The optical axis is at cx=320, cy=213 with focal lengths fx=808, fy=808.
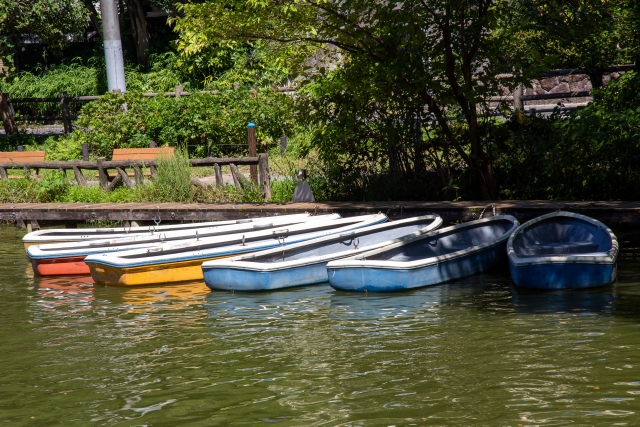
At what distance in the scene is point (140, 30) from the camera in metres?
32.9

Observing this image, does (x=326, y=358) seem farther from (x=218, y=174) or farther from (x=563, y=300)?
(x=218, y=174)

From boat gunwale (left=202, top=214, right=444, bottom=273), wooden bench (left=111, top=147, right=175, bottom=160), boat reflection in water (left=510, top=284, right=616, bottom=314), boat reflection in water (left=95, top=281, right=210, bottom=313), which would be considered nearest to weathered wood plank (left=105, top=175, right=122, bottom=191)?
wooden bench (left=111, top=147, right=175, bottom=160)

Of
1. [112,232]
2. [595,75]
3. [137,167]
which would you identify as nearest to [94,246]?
[112,232]

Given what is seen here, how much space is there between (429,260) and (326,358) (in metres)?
3.38

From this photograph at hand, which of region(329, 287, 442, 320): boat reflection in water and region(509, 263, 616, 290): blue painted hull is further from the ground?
region(509, 263, 616, 290): blue painted hull

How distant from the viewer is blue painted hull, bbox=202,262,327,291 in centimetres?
1054

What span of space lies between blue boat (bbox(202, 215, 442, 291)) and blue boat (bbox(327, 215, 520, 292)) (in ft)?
0.72


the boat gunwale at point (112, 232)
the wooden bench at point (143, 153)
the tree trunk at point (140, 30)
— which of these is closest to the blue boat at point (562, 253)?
the boat gunwale at point (112, 232)

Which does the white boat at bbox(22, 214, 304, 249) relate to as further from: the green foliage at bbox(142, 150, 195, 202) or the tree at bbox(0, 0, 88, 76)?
the tree at bbox(0, 0, 88, 76)

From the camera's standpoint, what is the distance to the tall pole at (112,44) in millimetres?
24859

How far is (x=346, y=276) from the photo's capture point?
10273mm

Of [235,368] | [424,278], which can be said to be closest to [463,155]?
[424,278]

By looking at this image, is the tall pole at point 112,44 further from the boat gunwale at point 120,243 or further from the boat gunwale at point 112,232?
the boat gunwale at point 120,243

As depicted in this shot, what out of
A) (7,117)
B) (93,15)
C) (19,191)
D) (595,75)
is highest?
(93,15)
